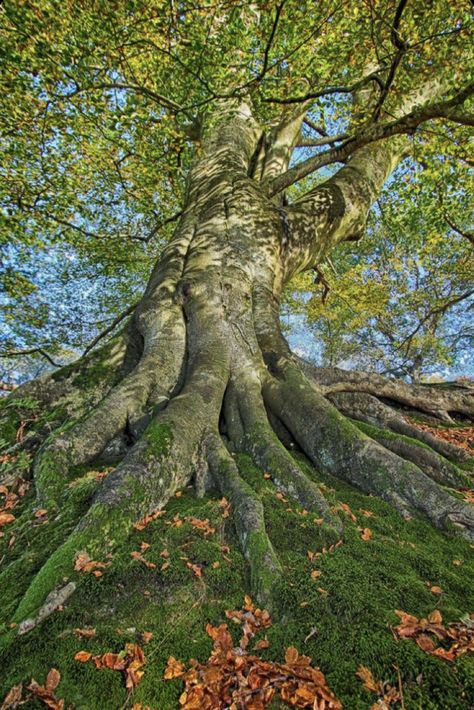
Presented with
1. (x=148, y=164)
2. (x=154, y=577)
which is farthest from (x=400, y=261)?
(x=154, y=577)

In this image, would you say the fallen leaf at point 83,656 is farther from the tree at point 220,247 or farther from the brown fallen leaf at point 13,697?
the tree at point 220,247

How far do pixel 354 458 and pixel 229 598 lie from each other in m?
2.00

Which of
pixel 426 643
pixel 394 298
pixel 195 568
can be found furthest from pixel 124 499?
pixel 394 298

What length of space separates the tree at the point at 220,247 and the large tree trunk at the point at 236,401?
2cm

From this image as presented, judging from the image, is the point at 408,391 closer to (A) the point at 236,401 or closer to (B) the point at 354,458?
(B) the point at 354,458

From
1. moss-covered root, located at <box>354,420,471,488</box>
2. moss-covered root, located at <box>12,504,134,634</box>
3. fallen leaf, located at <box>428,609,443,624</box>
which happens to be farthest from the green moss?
moss-covered root, located at <box>12,504,134,634</box>

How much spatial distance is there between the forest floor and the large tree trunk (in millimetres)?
157

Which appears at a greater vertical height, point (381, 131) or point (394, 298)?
Answer: point (394, 298)

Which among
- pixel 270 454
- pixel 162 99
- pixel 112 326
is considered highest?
pixel 162 99

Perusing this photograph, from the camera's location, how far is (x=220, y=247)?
19.5ft

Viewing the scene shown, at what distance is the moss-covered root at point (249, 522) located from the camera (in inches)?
92.4

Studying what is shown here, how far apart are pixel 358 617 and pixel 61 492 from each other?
2586mm

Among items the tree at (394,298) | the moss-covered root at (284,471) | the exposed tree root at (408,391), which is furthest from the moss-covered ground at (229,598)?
the tree at (394,298)

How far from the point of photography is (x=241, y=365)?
4820 millimetres
